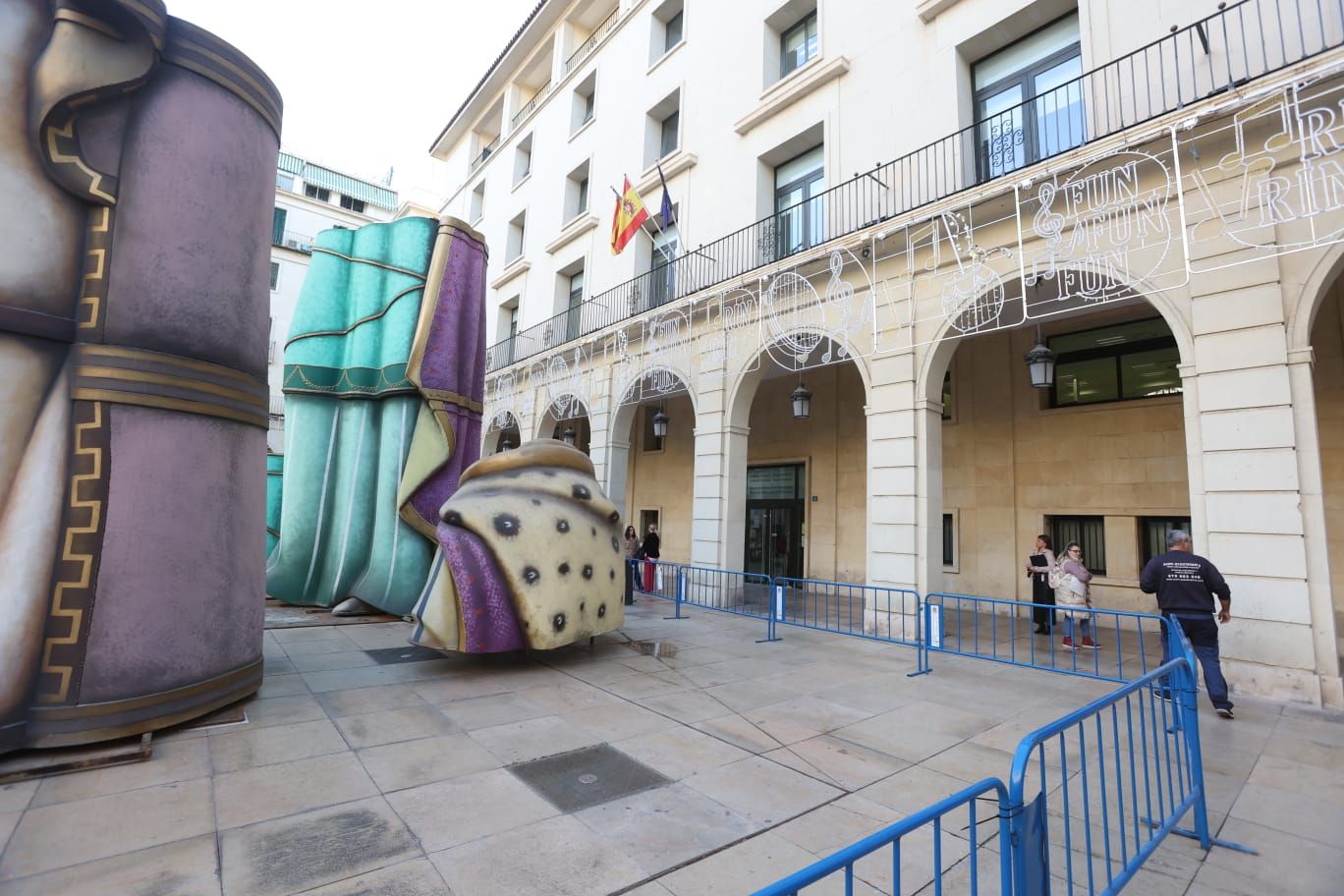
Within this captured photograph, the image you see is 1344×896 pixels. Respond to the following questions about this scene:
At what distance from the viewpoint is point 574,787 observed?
13.2 feet

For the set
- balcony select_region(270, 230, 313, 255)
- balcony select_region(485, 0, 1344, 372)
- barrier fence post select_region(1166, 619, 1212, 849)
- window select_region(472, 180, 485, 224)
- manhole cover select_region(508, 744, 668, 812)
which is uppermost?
balcony select_region(270, 230, 313, 255)

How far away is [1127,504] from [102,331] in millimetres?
13545

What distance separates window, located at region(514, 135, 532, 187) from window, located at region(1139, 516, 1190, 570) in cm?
2160

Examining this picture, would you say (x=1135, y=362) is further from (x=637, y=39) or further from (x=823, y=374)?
(x=637, y=39)

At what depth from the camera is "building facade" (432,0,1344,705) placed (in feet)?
21.8

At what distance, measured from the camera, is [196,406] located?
4.69 metres

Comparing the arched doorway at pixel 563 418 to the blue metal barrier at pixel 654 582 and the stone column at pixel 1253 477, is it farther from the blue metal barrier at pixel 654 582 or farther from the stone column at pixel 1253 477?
the stone column at pixel 1253 477

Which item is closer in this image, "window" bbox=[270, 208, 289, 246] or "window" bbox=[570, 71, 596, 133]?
"window" bbox=[570, 71, 596, 133]

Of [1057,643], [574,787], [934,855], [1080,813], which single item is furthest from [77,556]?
[1057,643]

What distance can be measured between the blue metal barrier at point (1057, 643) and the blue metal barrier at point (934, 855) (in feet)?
10.7

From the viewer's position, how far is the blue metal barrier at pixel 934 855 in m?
1.67

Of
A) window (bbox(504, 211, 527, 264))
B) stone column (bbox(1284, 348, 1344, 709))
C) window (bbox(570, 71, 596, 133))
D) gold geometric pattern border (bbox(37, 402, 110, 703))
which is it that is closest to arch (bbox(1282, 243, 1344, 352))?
stone column (bbox(1284, 348, 1344, 709))

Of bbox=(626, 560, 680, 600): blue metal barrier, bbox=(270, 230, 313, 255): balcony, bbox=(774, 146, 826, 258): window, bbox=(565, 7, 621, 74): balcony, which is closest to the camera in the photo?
bbox=(774, 146, 826, 258): window

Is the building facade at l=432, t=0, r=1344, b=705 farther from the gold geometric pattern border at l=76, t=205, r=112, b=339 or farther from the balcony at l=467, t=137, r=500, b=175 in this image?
the balcony at l=467, t=137, r=500, b=175
